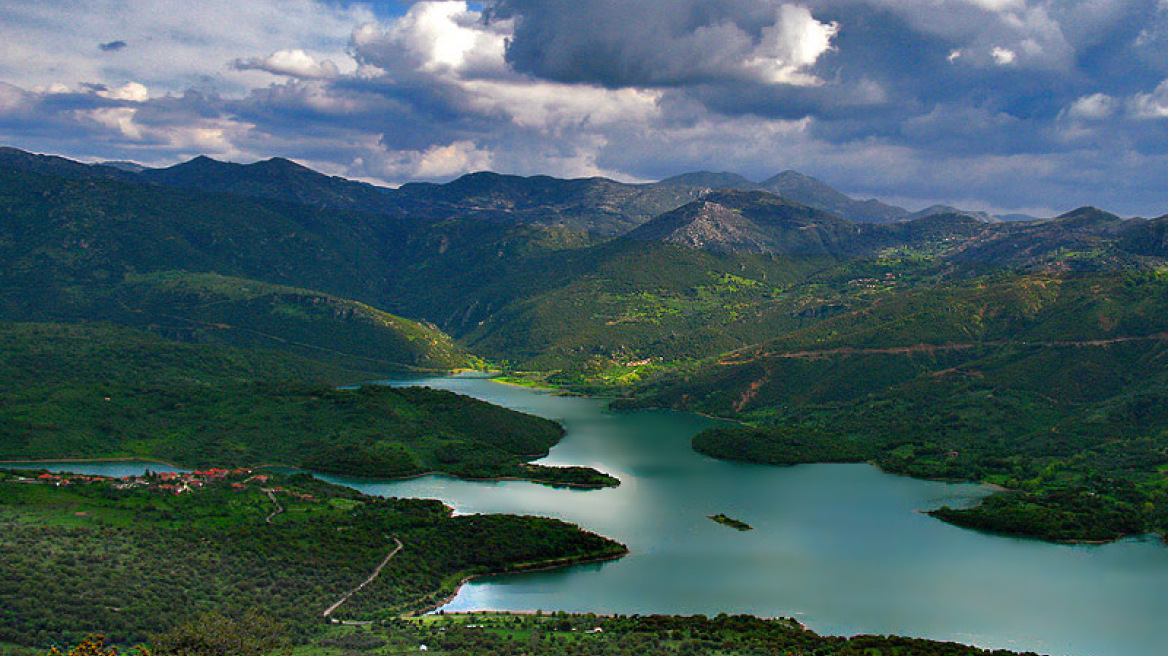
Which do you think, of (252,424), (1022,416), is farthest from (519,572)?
(1022,416)

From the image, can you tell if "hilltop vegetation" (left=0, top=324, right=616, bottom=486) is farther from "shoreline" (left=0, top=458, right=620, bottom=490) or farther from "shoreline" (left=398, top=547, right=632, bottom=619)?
"shoreline" (left=398, top=547, right=632, bottom=619)

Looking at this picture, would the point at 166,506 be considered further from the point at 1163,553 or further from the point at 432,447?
the point at 1163,553

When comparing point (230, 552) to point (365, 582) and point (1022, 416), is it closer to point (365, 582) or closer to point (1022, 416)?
point (365, 582)

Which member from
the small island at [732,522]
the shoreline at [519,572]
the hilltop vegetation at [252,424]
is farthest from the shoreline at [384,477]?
the shoreline at [519,572]

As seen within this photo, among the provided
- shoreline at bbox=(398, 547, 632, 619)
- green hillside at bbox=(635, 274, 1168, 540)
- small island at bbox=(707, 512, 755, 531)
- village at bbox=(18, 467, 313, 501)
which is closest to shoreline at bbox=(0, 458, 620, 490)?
village at bbox=(18, 467, 313, 501)

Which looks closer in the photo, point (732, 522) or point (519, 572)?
point (519, 572)

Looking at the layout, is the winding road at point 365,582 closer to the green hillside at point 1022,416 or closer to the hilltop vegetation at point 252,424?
the hilltop vegetation at point 252,424
